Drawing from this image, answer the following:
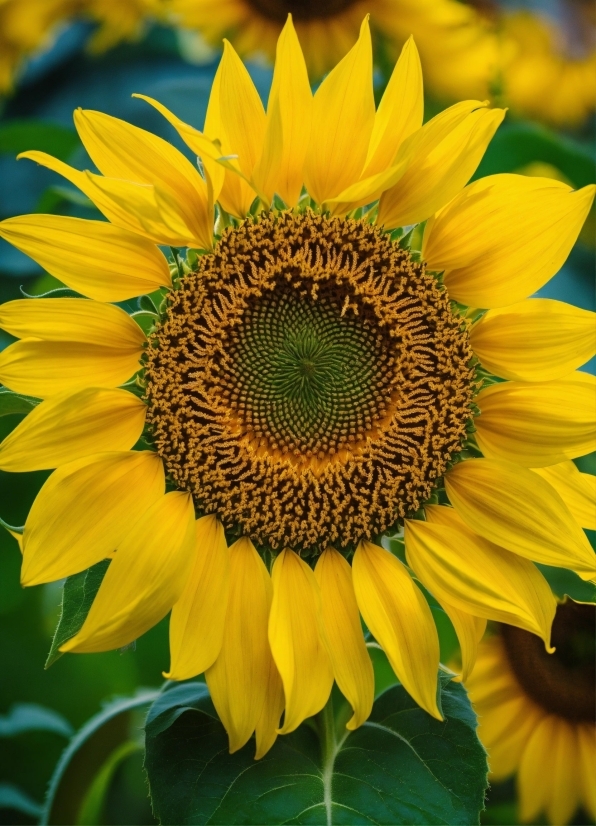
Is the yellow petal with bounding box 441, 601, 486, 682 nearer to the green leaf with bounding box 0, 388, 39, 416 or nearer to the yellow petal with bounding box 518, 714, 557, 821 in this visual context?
the yellow petal with bounding box 518, 714, 557, 821

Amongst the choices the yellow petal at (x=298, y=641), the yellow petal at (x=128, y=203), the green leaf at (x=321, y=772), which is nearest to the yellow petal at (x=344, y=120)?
the yellow petal at (x=128, y=203)

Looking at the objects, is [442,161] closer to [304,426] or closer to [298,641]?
[304,426]

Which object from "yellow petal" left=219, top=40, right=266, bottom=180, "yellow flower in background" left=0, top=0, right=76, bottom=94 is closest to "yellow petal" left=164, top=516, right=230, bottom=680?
"yellow petal" left=219, top=40, right=266, bottom=180

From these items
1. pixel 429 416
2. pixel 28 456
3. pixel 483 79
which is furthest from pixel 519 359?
pixel 483 79

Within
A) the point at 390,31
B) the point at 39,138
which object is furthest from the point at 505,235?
the point at 39,138

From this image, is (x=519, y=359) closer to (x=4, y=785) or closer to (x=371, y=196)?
(x=371, y=196)

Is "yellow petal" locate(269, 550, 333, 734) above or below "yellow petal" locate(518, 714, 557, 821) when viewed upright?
above
